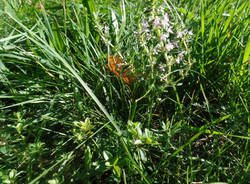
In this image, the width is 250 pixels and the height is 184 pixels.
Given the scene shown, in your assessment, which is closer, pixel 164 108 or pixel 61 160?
pixel 61 160

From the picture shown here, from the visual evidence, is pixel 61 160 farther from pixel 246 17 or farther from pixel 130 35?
pixel 246 17

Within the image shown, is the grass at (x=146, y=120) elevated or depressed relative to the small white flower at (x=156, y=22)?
depressed

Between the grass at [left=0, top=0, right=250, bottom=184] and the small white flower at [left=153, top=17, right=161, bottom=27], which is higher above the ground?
the small white flower at [left=153, top=17, right=161, bottom=27]

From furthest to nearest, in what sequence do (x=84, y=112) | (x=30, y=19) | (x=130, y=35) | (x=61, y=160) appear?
(x=30, y=19)
(x=130, y=35)
(x=84, y=112)
(x=61, y=160)

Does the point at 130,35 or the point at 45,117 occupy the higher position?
the point at 130,35

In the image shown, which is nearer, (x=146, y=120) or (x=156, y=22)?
(x=156, y=22)

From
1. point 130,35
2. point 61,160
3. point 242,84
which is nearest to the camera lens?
point 61,160


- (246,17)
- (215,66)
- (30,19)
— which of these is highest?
(30,19)

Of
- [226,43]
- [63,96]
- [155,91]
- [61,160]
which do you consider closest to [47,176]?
[61,160]

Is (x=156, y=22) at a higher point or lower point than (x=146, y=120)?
higher
